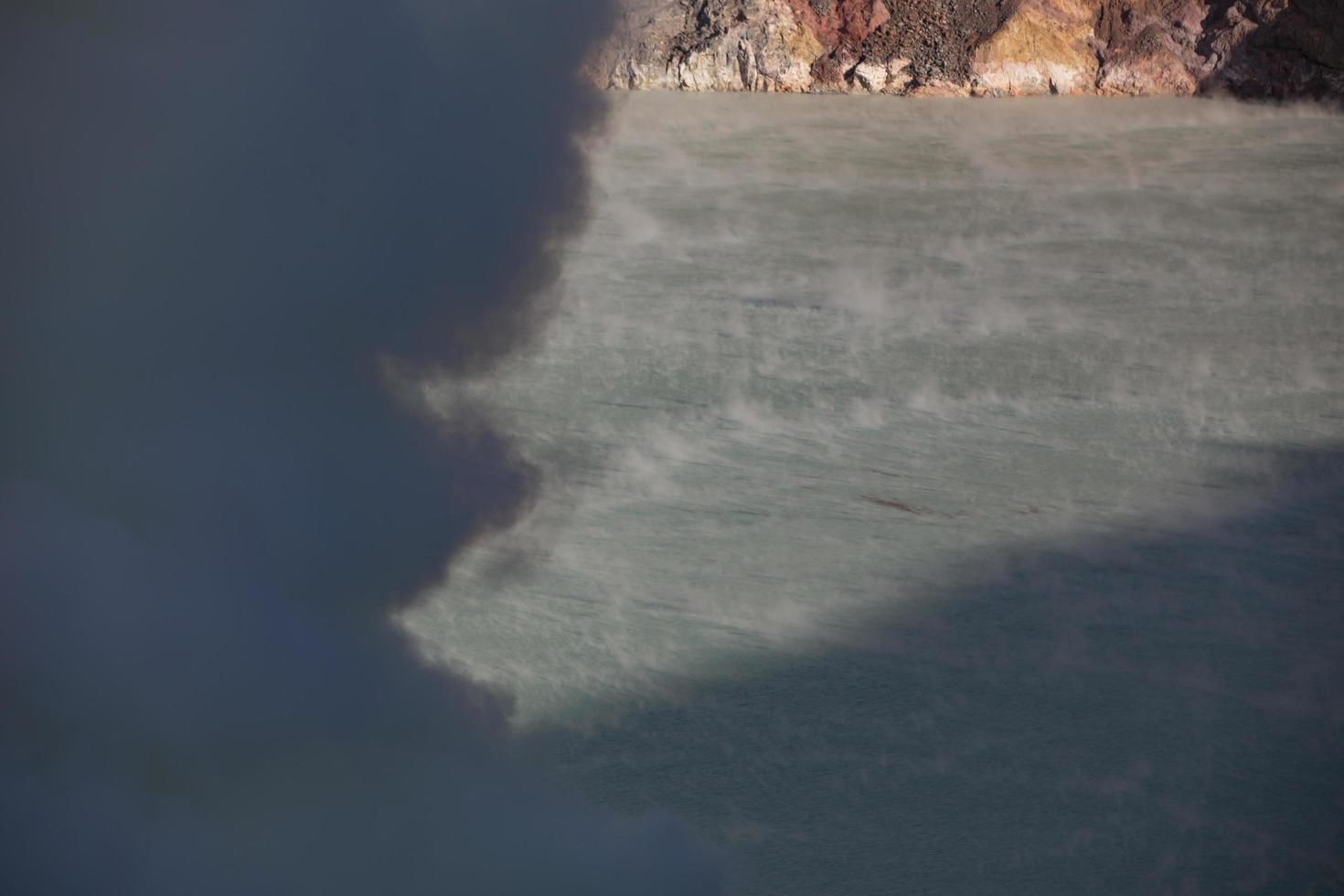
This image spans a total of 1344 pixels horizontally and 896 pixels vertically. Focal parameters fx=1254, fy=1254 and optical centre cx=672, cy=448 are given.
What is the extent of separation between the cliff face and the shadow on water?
137cm

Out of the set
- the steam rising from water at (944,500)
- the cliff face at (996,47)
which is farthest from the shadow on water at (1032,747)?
the cliff face at (996,47)

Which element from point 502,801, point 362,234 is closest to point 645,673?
point 502,801

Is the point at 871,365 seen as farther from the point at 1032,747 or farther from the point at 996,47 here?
the point at 996,47

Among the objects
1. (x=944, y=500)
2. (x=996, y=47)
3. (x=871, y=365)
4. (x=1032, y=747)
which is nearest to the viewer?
(x=1032, y=747)

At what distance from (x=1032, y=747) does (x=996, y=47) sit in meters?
1.71

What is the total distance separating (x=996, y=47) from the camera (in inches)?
95.6

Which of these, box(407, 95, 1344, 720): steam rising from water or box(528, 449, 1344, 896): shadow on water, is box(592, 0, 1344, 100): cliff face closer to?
box(407, 95, 1344, 720): steam rising from water

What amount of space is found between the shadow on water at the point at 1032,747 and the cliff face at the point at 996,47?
1.37m

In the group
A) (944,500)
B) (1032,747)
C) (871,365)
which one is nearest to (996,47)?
(871,365)

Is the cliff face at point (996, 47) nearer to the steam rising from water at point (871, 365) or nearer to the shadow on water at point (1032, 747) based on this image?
the steam rising from water at point (871, 365)

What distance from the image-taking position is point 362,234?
0.96 metres

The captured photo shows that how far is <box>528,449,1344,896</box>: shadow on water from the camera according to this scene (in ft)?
3.31

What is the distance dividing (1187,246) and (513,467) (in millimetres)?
1310

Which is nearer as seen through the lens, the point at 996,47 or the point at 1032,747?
the point at 1032,747
